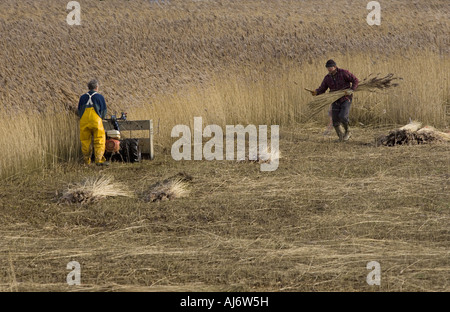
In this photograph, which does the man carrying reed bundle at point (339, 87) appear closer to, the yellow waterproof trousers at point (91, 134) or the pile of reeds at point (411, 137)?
the pile of reeds at point (411, 137)

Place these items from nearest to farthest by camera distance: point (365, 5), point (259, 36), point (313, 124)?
point (313, 124) < point (259, 36) < point (365, 5)

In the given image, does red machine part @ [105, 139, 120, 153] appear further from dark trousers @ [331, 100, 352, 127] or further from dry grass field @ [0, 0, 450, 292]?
dark trousers @ [331, 100, 352, 127]

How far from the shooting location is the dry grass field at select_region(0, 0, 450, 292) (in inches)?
219

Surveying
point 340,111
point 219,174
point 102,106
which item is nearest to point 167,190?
→ point 219,174

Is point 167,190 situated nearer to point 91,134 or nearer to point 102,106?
point 102,106

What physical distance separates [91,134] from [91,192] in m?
2.30

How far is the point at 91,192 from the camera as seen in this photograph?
797 centimetres

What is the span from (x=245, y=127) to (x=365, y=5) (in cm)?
2231

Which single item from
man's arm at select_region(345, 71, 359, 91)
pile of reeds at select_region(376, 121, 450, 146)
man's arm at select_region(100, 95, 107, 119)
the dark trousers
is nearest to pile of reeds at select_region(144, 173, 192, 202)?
man's arm at select_region(100, 95, 107, 119)

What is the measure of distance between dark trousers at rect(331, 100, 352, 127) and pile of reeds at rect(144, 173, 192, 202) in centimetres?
384

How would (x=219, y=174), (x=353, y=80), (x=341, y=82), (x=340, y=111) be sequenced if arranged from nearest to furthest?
(x=219, y=174), (x=353, y=80), (x=341, y=82), (x=340, y=111)

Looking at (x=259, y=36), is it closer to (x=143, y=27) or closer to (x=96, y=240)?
(x=143, y=27)

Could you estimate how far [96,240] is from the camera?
6547 millimetres

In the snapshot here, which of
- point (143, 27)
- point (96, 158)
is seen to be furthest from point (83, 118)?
point (143, 27)
